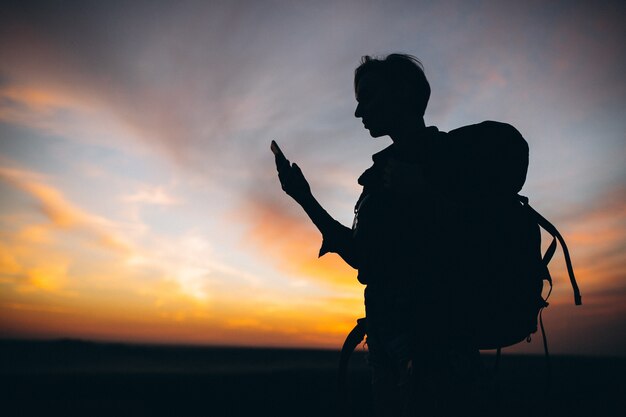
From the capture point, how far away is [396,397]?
2.10 meters

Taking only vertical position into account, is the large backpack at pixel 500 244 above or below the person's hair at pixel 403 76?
below

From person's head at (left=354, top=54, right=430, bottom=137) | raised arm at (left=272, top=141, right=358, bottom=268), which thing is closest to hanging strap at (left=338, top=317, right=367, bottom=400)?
raised arm at (left=272, top=141, right=358, bottom=268)

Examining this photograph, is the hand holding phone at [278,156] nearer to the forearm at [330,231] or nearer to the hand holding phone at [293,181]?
the hand holding phone at [293,181]

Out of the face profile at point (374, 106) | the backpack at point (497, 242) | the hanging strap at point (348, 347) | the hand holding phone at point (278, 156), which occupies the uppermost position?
the face profile at point (374, 106)

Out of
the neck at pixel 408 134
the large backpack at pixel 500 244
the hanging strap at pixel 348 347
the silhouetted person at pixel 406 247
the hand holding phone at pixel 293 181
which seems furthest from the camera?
the hand holding phone at pixel 293 181

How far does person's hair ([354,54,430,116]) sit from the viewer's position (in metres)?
2.43

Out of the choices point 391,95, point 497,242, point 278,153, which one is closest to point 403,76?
point 391,95

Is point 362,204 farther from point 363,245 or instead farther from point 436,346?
point 436,346

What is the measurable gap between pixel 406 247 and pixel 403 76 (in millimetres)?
1129

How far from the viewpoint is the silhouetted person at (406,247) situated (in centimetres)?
180

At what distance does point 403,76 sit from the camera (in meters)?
2.45

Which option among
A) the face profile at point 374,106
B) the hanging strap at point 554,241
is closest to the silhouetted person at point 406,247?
the face profile at point 374,106

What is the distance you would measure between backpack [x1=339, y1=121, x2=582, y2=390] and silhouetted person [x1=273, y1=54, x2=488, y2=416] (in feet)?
0.18

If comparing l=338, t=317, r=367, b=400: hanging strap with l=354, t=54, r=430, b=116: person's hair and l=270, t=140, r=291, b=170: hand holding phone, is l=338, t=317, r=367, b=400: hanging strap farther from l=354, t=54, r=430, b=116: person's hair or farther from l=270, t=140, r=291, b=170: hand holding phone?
Answer: l=354, t=54, r=430, b=116: person's hair
